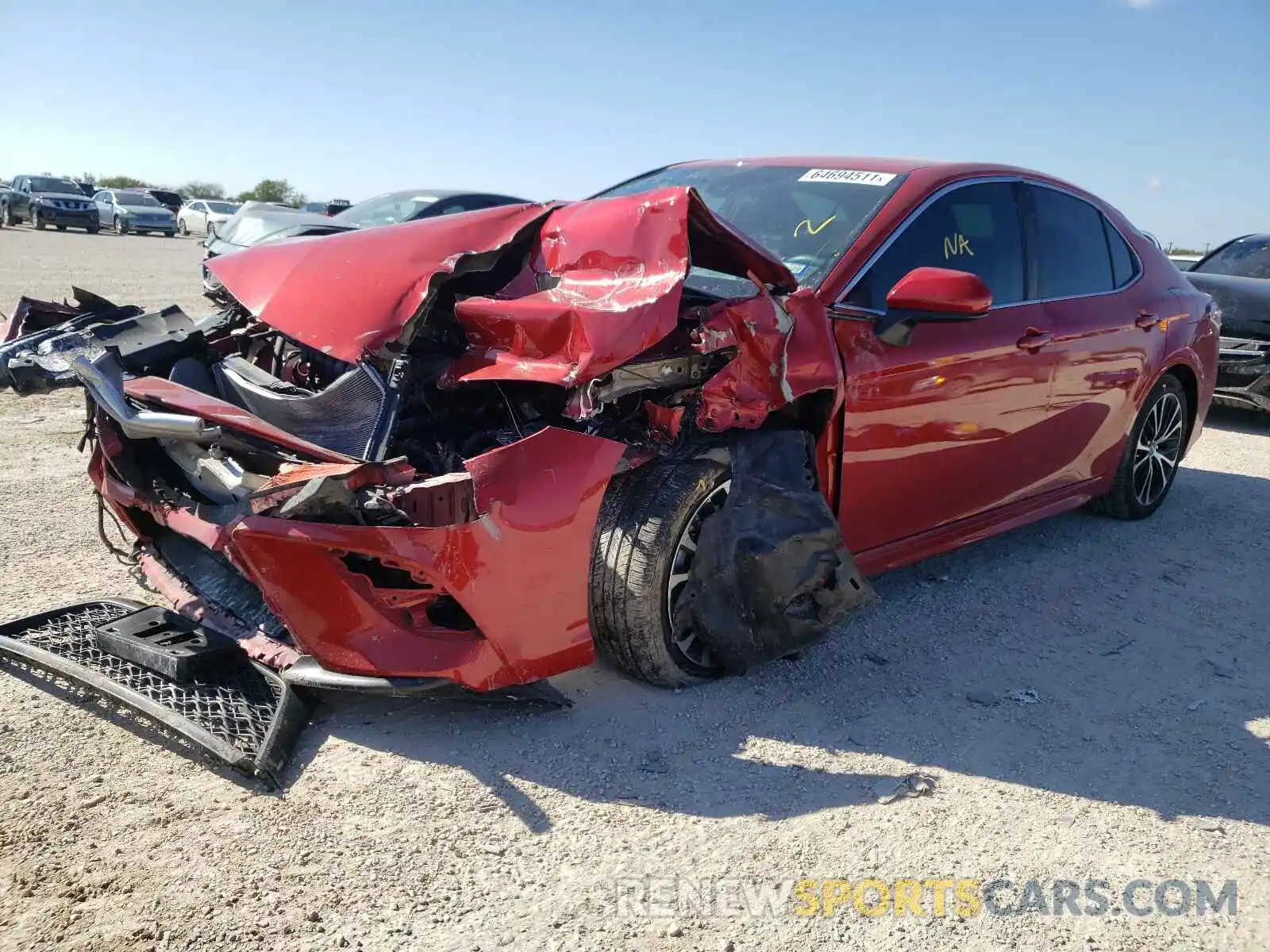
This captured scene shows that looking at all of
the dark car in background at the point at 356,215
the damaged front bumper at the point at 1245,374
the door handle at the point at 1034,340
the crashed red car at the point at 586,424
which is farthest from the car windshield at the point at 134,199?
the door handle at the point at 1034,340

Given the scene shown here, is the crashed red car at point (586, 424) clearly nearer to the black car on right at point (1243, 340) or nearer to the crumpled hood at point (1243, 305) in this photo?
the black car on right at point (1243, 340)

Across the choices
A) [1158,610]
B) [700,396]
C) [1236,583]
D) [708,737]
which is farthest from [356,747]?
[1236,583]

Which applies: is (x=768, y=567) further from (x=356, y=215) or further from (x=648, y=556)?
(x=356, y=215)

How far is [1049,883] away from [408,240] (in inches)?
102

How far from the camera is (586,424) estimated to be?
306 cm

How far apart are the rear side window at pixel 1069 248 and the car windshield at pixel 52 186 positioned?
33739 millimetres

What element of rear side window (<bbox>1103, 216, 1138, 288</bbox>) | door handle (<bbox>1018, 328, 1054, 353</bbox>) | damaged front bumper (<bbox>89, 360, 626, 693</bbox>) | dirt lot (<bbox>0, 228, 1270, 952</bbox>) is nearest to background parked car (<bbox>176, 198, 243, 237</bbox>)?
dirt lot (<bbox>0, 228, 1270, 952</bbox>)

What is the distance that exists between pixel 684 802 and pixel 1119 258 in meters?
3.60

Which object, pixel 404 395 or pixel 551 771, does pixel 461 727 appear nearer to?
pixel 551 771

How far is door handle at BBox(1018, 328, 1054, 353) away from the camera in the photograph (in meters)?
3.96

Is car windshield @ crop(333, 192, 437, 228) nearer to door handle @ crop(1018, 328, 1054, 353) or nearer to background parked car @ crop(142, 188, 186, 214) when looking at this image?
door handle @ crop(1018, 328, 1054, 353)

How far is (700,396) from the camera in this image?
3.03m

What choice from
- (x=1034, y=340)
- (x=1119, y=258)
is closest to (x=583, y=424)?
(x=1034, y=340)

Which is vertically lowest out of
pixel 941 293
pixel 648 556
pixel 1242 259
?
pixel 648 556
